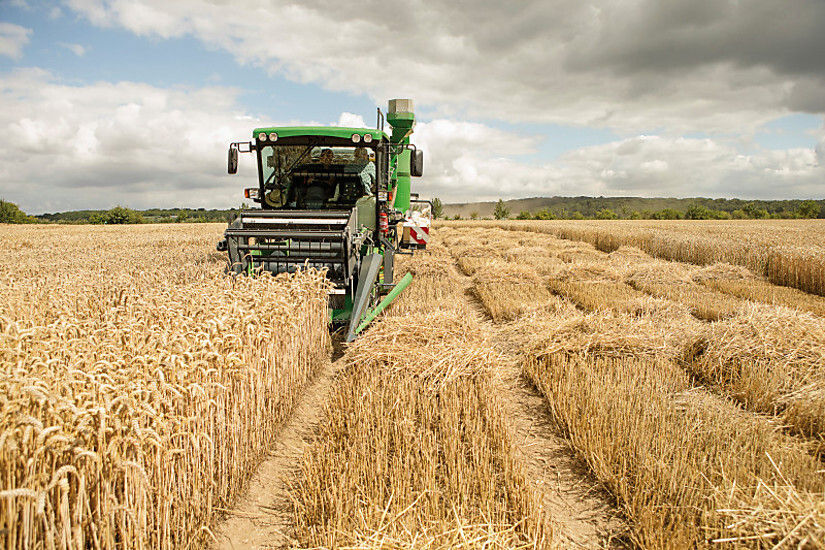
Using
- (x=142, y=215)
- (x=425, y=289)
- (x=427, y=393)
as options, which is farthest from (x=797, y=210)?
(x=142, y=215)

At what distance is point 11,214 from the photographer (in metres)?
48.7

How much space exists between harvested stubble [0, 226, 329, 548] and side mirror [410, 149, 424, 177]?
3927mm

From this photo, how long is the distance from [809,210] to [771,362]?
70.9 metres

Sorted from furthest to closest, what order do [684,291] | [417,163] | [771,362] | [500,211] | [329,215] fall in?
[500,211] → [684,291] → [417,163] → [329,215] → [771,362]

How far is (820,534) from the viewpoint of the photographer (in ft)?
7.70

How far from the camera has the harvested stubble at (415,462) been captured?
262 cm

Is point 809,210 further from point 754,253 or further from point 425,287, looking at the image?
point 425,287

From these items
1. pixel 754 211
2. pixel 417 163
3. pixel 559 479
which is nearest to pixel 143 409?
pixel 559 479

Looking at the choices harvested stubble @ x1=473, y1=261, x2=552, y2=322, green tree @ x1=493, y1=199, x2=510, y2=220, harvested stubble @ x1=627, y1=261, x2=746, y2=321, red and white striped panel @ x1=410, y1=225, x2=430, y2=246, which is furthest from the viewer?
green tree @ x1=493, y1=199, x2=510, y2=220

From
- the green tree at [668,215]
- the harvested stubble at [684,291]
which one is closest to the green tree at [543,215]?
the green tree at [668,215]

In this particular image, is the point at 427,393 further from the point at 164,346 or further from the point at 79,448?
the point at 79,448

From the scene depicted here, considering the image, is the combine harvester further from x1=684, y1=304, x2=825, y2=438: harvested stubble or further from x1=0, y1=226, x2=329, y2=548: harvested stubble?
x1=684, y1=304, x2=825, y2=438: harvested stubble

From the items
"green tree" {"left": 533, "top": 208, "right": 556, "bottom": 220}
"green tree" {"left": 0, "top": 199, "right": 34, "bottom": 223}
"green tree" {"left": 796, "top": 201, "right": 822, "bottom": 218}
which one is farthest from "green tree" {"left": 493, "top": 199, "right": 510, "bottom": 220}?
"green tree" {"left": 0, "top": 199, "right": 34, "bottom": 223}

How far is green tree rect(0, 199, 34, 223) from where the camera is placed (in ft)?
157
